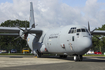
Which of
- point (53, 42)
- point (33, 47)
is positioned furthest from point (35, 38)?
point (53, 42)

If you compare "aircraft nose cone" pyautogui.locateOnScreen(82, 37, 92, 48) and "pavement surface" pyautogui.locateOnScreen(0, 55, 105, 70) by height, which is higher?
"aircraft nose cone" pyautogui.locateOnScreen(82, 37, 92, 48)

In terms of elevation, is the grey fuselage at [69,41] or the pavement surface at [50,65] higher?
the grey fuselage at [69,41]

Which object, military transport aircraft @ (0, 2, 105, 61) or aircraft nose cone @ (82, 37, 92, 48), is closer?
aircraft nose cone @ (82, 37, 92, 48)

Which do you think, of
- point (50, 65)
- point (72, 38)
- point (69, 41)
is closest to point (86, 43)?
point (72, 38)

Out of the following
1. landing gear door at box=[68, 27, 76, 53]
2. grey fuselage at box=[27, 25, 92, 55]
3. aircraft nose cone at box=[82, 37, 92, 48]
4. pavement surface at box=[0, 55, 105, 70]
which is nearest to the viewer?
pavement surface at box=[0, 55, 105, 70]

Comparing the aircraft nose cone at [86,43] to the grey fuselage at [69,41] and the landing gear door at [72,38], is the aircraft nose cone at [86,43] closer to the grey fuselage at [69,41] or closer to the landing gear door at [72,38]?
the grey fuselage at [69,41]

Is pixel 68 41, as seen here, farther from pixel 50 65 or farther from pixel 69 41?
pixel 50 65

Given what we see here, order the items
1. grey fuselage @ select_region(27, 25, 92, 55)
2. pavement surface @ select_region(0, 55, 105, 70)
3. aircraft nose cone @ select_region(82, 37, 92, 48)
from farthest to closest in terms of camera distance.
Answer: grey fuselage @ select_region(27, 25, 92, 55), aircraft nose cone @ select_region(82, 37, 92, 48), pavement surface @ select_region(0, 55, 105, 70)

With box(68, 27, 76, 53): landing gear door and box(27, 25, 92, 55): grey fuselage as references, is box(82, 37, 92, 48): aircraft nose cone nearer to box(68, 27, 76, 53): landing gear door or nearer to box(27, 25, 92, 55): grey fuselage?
→ box(27, 25, 92, 55): grey fuselage

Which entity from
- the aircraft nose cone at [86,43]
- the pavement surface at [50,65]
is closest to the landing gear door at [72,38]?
the aircraft nose cone at [86,43]

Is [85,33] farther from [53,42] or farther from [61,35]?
[53,42]

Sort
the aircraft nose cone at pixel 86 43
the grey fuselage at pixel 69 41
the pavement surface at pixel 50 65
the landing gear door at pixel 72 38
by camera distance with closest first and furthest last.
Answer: the pavement surface at pixel 50 65, the aircraft nose cone at pixel 86 43, the grey fuselage at pixel 69 41, the landing gear door at pixel 72 38

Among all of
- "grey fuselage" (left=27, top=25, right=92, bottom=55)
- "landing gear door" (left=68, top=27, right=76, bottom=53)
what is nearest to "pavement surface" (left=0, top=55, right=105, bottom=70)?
"grey fuselage" (left=27, top=25, right=92, bottom=55)

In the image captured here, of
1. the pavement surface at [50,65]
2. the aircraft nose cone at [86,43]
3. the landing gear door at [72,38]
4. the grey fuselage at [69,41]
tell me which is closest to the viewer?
the pavement surface at [50,65]
